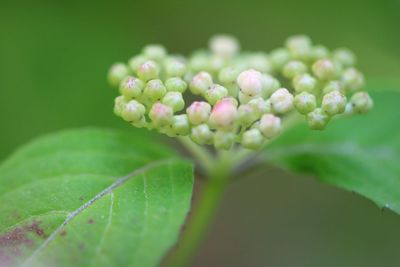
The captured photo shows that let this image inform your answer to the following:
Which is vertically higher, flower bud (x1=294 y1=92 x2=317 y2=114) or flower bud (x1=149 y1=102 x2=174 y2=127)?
flower bud (x1=294 y1=92 x2=317 y2=114)

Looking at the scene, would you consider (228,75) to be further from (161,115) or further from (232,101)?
(161,115)

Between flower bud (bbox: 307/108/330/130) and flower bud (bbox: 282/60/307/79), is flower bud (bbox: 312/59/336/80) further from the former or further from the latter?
flower bud (bbox: 307/108/330/130)

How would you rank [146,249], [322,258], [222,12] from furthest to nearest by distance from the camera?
[222,12], [322,258], [146,249]

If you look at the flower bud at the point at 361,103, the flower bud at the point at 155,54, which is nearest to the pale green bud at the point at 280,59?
the flower bud at the point at 361,103

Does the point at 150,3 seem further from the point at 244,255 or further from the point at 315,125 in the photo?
the point at 315,125

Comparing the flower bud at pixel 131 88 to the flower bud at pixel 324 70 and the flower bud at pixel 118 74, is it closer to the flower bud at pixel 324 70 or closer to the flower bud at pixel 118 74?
the flower bud at pixel 118 74

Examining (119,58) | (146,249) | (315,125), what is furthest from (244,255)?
(146,249)

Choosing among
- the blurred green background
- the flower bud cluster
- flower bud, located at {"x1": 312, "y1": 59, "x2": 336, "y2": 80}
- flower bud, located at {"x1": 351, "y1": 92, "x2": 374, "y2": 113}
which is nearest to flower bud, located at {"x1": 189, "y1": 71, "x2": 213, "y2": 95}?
the flower bud cluster
